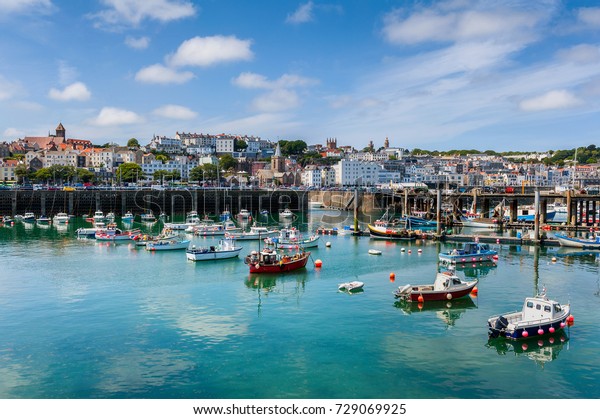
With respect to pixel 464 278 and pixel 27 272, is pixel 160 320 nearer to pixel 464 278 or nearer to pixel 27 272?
pixel 27 272

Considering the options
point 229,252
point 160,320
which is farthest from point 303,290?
point 229,252

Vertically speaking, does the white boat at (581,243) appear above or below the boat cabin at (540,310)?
above

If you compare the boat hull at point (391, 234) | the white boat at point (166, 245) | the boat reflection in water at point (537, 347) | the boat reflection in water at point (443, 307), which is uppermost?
the boat hull at point (391, 234)

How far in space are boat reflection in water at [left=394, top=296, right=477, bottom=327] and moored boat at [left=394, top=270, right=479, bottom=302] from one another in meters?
0.29

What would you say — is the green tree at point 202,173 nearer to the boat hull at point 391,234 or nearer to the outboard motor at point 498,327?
the boat hull at point 391,234

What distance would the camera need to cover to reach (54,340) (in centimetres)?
2369

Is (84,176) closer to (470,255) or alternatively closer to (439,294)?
(470,255)

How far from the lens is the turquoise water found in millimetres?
18672

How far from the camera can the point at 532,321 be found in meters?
24.0

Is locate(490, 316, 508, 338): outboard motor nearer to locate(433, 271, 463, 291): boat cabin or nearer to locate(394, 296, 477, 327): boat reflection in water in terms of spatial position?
locate(394, 296, 477, 327): boat reflection in water

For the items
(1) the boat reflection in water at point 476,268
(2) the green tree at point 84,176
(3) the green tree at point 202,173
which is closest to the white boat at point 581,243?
(1) the boat reflection in water at point 476,268

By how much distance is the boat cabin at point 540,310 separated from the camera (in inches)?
963
